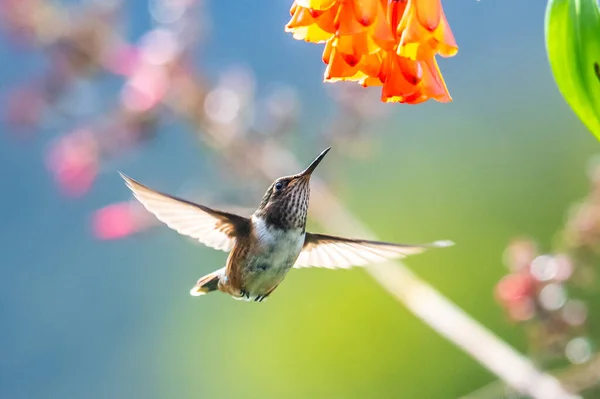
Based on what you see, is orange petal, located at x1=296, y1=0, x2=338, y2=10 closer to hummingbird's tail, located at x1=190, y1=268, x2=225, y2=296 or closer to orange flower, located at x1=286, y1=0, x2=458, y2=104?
orange flower, located at x1=286, y1=0, x2=458, y2=104

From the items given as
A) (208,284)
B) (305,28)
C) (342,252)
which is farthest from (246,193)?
(305,28)

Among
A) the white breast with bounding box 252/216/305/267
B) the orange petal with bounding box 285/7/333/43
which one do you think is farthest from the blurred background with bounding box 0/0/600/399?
the orange petal with bounding box 285/7/333/43

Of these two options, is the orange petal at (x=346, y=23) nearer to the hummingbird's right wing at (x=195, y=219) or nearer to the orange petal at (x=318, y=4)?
the orange petal at (x=318, y=4)

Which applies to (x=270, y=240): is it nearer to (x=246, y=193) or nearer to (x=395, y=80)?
(x=395, y=80)

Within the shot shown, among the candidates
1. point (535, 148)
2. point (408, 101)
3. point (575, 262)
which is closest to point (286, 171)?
point (575, 262)

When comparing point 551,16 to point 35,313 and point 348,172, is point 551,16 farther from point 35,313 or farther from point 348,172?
point 35,313

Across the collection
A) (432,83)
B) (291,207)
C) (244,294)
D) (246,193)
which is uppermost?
(432,83)

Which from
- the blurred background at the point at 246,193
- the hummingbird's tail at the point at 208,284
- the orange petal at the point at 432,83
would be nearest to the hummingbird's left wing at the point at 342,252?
the hummingbird's tail at the point at 208,284
